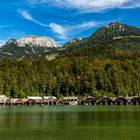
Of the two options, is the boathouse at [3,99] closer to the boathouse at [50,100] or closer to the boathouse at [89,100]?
the boathouse at [50,100]

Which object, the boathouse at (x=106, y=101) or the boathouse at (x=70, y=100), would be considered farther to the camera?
the boathouse at (x=70, y=100)

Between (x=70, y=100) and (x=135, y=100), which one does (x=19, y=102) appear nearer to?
(x=70, y=100)

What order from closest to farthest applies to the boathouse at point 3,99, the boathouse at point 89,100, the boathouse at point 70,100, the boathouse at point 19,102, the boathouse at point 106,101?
1. the boathouse at point 106,101
2. the boathouse at point 3,99
3. the boathouse at point 19,102
4. the boathouse at point 89,100
5. the boathouse at point 70,100

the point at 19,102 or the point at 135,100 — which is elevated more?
the point at 19,102

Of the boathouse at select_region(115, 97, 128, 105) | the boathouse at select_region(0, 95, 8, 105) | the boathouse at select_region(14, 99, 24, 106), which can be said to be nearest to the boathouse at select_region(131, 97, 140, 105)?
the boathouse at select_region(115, 97, 128, 105)

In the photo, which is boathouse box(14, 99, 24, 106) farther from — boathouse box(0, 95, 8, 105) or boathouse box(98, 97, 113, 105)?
boathouse box(98, 97, 113, 105)

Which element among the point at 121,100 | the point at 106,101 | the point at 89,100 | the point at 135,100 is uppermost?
the point at 89,100

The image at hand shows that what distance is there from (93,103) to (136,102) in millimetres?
22326

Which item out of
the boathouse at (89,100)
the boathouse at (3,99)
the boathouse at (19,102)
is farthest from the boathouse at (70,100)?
the boathouse at (3,99)

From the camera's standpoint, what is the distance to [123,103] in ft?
590

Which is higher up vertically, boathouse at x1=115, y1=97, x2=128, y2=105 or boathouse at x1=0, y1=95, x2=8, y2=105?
boathouse at x1=0, y1=95, x2=8, y2=105

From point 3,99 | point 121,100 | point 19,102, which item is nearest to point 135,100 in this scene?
point 121,100

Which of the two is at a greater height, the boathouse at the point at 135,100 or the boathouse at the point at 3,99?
the boathouse at the point at 3,99

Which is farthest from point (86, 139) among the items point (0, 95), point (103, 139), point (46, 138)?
point (0, 95)
